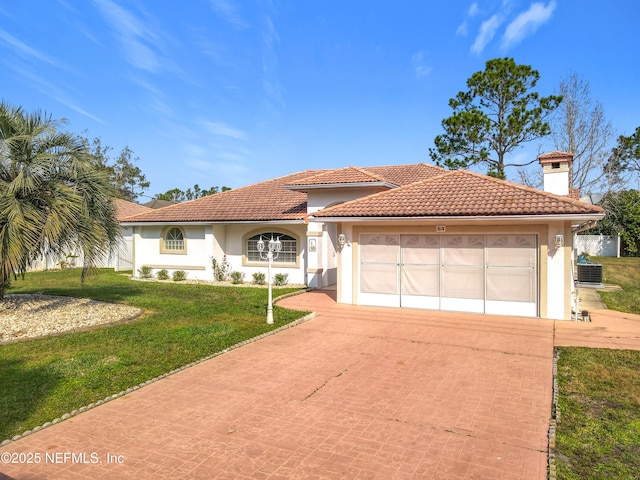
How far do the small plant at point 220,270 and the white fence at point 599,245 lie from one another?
30812 millimetres

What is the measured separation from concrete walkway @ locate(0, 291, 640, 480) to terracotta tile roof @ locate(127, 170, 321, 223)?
38.8 feet

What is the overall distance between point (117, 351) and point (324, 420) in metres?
5.42

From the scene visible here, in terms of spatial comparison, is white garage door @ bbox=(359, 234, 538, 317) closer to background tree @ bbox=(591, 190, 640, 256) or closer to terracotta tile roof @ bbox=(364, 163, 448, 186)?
terracotta tile roof @ bbox=(364, 163, 448, 186)

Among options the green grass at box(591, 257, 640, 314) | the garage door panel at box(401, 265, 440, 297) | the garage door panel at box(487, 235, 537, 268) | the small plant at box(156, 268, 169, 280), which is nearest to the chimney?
the garage door panel at box(487, 235, 537, 268)

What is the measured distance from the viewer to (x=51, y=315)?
1284 centimetres

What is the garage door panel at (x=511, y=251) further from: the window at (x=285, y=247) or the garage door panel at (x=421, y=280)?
the window at (x=285, y=247)

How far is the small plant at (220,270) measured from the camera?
73.5 feet

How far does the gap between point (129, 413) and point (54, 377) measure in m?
2.40

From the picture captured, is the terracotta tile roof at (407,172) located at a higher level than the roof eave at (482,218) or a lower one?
higher

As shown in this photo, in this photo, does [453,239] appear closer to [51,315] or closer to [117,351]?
[117,351]

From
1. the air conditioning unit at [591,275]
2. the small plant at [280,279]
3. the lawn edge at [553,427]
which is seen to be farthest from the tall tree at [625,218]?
the lawn edge at [553,427]

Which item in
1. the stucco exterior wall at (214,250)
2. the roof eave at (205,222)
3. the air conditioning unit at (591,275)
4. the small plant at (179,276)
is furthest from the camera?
the small plant at (179,276)

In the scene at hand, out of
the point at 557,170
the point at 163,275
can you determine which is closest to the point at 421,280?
the point at 557,170

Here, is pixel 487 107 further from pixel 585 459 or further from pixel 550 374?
pixel 585 459
